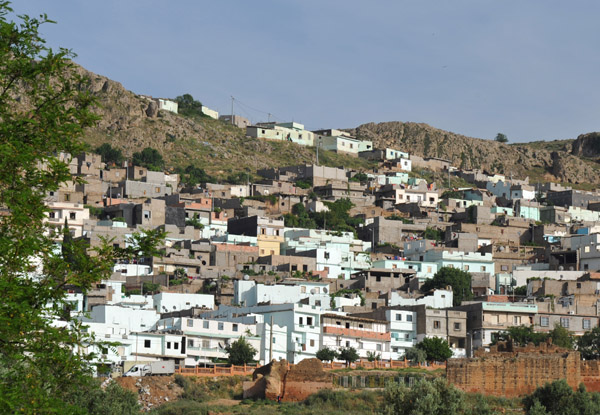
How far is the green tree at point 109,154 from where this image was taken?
364ft

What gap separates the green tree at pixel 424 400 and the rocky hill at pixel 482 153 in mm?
113814

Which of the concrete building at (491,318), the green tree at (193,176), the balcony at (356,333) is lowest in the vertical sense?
the balcony at (356,333)

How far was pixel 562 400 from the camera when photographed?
4953 centimetres

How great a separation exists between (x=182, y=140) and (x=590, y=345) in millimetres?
73390

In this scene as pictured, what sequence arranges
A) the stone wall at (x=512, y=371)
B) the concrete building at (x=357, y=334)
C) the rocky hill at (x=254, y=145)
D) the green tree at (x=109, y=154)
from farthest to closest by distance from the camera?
the rocky hill at (x=254, y=145)
the green tree at (x=109, y=154)
the concrete building at (x=357, y=334)
the stone wall at (x=512, y=371)

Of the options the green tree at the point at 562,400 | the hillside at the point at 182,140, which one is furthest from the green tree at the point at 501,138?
the green tree at the point at 562,400

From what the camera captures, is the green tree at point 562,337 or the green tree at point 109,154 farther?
the green tree at point 109,154

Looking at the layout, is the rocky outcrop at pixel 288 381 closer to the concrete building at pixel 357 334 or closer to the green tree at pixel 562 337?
the concrete building at pixel 357 334

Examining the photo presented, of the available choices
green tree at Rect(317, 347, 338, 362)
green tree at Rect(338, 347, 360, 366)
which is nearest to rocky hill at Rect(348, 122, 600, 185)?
green tree at Rect(338, 347, 360, 366)

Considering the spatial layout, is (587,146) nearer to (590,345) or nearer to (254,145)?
(254,145)

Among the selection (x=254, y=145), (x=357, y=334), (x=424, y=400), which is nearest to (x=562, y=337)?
(x=357, y=334)

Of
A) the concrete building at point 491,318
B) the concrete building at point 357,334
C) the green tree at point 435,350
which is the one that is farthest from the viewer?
the concrete building at point 491,318

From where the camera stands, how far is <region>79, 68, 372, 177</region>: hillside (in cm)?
12156

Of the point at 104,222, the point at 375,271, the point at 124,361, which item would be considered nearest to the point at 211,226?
the point at 104,222
